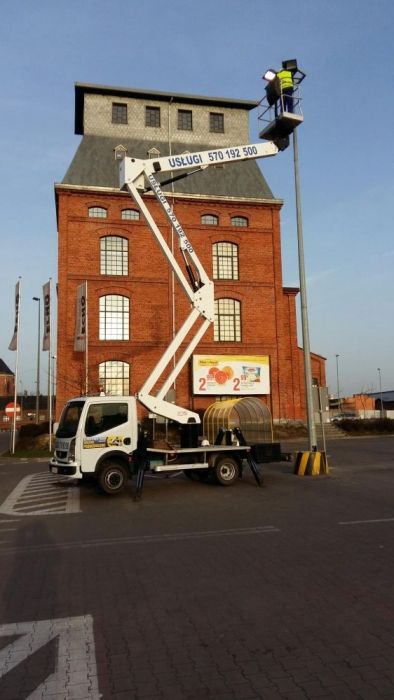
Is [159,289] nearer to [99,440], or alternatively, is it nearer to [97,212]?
[97,212]

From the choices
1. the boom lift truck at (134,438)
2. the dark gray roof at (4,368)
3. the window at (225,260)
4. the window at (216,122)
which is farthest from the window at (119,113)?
the dark gray roof at (4,368)

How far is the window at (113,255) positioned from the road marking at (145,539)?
25377 mm

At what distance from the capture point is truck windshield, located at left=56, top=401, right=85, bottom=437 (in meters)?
12.4

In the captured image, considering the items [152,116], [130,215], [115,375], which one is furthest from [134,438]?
[152,116]

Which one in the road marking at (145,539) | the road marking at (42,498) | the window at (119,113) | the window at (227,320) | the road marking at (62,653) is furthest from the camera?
the window at (119,113)

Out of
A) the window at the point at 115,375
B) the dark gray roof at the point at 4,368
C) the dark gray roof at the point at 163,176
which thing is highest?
the dark gray roof at the point at 163,176

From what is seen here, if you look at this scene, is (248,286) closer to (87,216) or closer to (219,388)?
(219,388)

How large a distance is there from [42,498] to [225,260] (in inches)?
944

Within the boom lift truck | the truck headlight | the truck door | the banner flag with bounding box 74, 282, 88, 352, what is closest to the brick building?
the banner flag with bounding box 74, 282, 88, 352

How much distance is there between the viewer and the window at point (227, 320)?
110 ft

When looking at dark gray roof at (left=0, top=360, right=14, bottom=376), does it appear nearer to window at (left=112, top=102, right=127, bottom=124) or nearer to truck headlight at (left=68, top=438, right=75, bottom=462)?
window at (left=112, top=102, right=127, bottom=124)

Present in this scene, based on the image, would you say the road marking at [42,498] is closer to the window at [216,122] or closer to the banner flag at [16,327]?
the banner flag at [16,327]

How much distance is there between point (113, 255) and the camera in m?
32.5

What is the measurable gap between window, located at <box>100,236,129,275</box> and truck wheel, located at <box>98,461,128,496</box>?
21380mm
